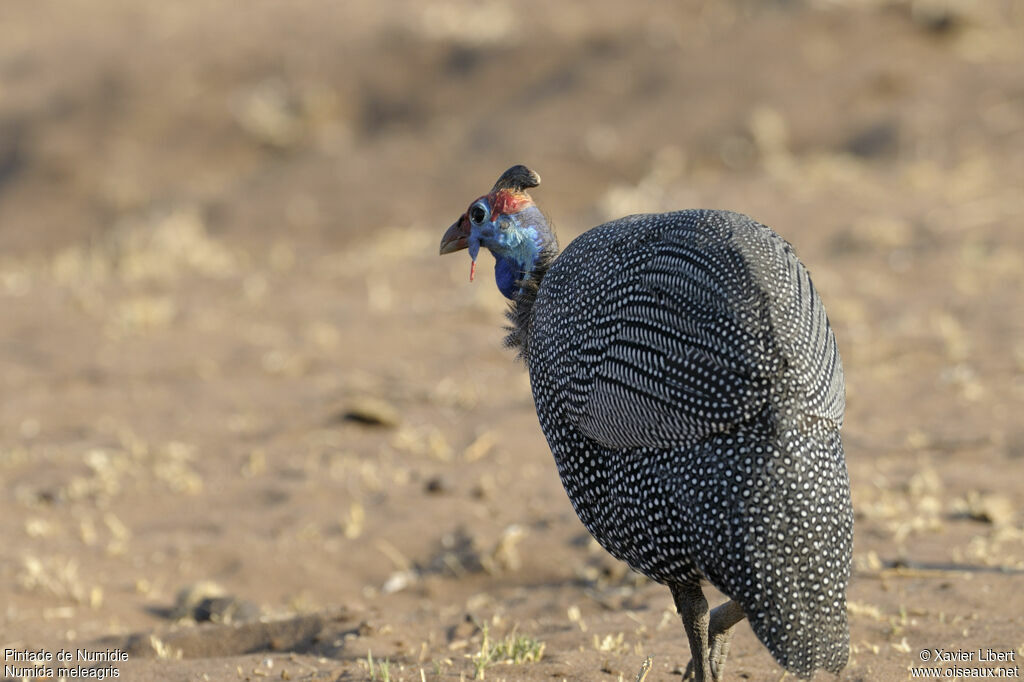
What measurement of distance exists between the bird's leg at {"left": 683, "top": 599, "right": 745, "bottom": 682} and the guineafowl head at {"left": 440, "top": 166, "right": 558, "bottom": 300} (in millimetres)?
1179

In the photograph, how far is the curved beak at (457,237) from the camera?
414 cm

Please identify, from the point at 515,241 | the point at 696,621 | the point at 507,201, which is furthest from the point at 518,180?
the point at 696,621

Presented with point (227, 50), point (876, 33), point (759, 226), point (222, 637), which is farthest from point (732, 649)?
point (227, 50)

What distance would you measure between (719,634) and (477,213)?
1.52 meters

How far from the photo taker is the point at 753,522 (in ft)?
10.0

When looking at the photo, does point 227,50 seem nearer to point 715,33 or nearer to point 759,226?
point 715,33

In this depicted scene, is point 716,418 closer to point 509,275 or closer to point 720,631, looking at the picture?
point 720,631

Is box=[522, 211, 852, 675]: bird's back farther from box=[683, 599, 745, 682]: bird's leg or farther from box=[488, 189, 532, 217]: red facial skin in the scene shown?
box=[488, 189, 532, 217]: red facial skin

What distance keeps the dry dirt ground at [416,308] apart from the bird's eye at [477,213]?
135cm

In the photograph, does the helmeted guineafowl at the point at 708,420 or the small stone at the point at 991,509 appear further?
the small stone at the point at 991,509

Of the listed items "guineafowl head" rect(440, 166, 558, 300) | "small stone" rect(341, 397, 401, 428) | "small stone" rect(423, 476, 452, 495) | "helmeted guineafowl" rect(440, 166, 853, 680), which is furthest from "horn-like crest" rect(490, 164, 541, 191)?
"small stone" rect(341, 397, 401, 428)

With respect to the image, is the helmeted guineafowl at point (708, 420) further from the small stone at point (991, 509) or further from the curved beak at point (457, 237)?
the small stone at point (991, 509)

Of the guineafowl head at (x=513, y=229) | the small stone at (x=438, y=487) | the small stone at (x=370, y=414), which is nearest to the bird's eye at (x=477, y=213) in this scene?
the guineafowl head at (x=513, y=229)

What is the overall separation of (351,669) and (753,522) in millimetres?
1456
